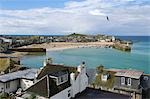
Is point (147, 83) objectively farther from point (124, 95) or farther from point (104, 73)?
point (104, 73)

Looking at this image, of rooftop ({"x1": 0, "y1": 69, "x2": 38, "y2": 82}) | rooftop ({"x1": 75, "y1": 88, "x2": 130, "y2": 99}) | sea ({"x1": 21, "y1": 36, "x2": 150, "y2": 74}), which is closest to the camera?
rooftop ({"x1": 75, "y1": 88, "x2": 130, "y2": 99})

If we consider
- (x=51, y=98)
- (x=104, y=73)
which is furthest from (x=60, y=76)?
(x=104, y=73)

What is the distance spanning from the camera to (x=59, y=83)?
7.43 metres

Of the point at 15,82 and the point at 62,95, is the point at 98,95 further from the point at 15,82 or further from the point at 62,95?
the point at 15,82

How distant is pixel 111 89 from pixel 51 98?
2464mm

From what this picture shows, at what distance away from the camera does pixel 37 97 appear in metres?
6.92

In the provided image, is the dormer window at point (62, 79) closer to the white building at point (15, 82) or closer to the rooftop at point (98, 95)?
the rooftop at point (98, 95)

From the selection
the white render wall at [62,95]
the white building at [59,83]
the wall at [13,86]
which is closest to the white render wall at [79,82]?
the white building at [59,83]

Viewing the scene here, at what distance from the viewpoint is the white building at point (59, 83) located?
7.00 meters

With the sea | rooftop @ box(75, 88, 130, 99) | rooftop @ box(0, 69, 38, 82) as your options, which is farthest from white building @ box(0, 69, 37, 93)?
the sea

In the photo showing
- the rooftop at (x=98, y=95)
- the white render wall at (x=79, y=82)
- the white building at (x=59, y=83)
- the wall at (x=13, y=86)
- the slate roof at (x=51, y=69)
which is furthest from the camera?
the wall at (x=13, y=86)

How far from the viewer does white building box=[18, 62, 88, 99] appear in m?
7.00

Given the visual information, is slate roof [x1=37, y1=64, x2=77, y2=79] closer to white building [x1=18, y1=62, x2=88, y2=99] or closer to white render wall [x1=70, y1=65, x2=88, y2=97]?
white building [x1=18, y1=62, x2=88, y2=99]

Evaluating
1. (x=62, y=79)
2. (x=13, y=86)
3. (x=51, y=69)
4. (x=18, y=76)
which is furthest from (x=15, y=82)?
(x=62, y=79)
